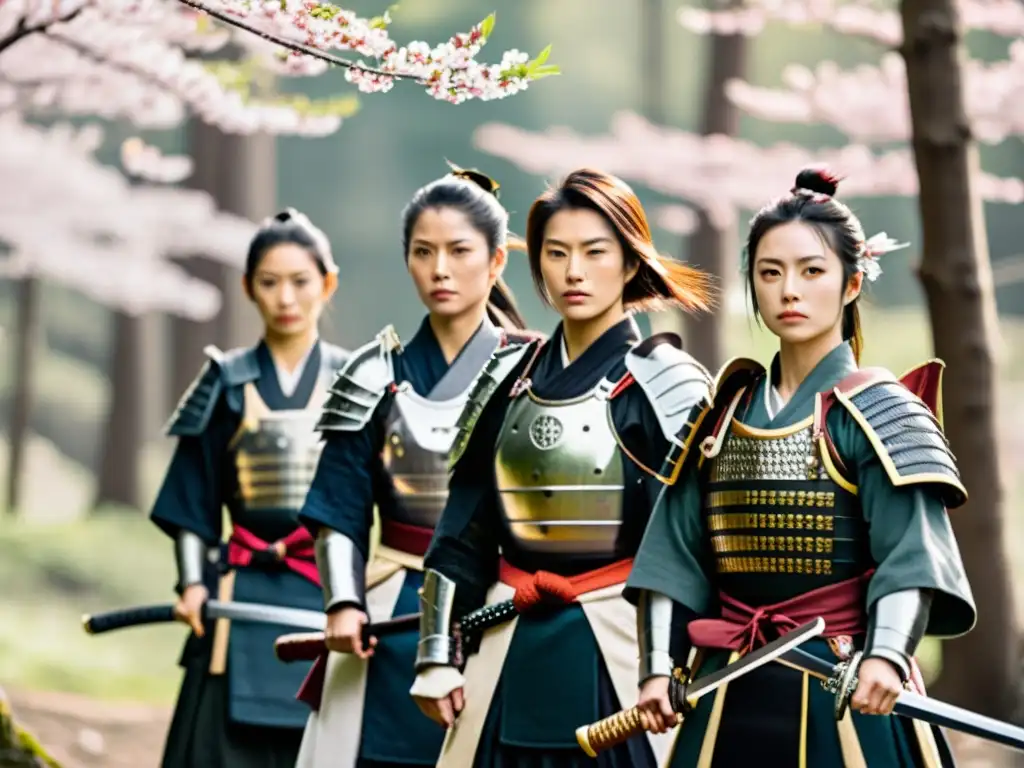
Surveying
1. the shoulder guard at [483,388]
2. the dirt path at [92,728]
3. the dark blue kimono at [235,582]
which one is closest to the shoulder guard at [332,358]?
the dark blue kimono at [235,582]

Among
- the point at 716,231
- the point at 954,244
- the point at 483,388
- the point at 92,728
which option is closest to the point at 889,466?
the point at 483,388

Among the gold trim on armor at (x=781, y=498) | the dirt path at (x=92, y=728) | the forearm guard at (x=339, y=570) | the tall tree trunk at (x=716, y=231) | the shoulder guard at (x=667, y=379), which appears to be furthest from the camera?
the tall tree trunk at (x=716, y=231)

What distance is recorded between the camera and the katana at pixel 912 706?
11.0ft

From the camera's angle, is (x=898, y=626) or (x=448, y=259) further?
(x=448, y=259)

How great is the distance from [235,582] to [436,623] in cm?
170

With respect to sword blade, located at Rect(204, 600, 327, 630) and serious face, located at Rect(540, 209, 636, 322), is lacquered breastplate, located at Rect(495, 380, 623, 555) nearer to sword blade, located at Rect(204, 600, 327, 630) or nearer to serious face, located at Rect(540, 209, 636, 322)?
serious face, located at Rect(540, 209, 636, 322)

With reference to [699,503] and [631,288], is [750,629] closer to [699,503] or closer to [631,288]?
[699,503]

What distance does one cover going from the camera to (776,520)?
11.9ft

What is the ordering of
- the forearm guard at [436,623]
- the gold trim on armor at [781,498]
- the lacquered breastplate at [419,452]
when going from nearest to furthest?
the gold trim on armor at [781,498] → the forearm guard at [436,623] → the lacquered breastplate at [419,452]

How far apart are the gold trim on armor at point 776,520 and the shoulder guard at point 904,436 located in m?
0.17

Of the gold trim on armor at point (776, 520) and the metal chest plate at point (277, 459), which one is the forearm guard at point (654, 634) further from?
the metal chest plate at point (277, 459)

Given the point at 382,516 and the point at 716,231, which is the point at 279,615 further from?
the point at 716,231

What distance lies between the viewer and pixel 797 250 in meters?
3.70

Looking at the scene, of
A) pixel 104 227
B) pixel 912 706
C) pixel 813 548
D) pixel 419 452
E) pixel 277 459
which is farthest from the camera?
pixel 104 227
